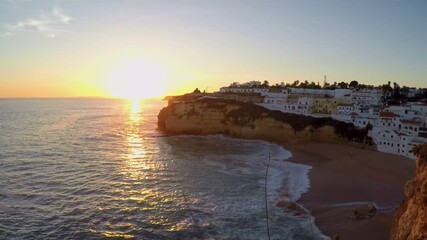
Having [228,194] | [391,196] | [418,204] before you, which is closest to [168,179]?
[228,194]

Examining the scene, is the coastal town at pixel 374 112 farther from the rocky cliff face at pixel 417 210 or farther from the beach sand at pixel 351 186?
the rocky cliff face at pixel 417 210

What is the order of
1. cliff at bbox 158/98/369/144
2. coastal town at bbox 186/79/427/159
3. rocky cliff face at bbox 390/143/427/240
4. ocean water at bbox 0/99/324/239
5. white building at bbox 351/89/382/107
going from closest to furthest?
1. rocky cliff face at bbox 390/143/427/240
2. ocean water at bbox 0/99/324/239
3. coastal town at bbox 186/79/427/159
4. cliff at bbox 158/98/369/144
5. white building at bbox 351/89/382/107

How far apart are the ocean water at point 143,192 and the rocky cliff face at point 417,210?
19.0 ft

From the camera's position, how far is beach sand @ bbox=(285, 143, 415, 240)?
816 inches

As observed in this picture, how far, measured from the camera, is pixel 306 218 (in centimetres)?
2259

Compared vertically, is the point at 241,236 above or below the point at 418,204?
below

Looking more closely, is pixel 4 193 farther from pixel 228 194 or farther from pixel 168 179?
pixel 228 194

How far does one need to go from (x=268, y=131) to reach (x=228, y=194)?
112 feet

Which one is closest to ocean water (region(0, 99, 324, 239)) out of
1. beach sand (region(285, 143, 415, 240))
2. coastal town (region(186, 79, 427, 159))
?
beach sand (region(285, 143, 415, 240))

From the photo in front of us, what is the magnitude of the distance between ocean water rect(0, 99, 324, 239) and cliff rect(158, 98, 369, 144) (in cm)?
822

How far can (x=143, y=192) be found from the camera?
2817 cm

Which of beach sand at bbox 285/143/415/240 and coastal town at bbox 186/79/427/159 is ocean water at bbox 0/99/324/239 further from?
coastal town at bbox 186/79/427/159

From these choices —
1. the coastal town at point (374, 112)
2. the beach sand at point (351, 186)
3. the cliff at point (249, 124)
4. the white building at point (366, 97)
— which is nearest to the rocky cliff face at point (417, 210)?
the beach sand at point (351, 186)

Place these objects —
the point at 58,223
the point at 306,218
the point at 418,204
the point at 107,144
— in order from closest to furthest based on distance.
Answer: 1. the point at 418,204
2. the point at 58,223
3. the point at 306,218
4. the point at 107,144
